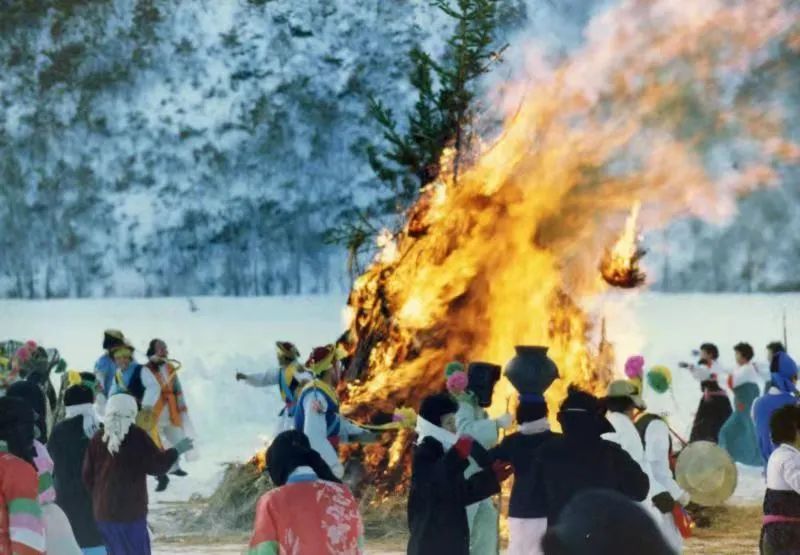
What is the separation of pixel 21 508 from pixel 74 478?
3.23m

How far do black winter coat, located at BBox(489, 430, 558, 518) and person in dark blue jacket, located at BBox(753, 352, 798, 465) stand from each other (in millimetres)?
3211

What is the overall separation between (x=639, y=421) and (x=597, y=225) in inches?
248

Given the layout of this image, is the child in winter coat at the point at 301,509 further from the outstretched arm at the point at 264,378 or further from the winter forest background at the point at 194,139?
the winter forest background at the point at 194,139

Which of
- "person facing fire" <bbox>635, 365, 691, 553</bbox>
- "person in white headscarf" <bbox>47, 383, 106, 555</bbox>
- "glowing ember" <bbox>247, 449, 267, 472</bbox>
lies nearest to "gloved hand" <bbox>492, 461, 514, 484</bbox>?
"person facing fire" <bbox>635, 365, 691, 553</bbox>

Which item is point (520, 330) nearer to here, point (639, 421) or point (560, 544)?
point (639, 421)

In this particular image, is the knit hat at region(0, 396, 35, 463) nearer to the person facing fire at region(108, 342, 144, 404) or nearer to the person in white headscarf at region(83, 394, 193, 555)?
the person in white headscarf at region(83, 394, 193, 555)

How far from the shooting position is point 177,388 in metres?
14.5

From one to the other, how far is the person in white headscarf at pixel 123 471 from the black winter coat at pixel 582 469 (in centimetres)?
210

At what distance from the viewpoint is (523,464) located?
7.64 m

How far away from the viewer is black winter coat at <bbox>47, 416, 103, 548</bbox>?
372 inches

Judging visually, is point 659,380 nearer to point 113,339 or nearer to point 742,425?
point 742,425

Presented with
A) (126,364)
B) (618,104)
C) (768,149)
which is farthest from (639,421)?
(768,149)

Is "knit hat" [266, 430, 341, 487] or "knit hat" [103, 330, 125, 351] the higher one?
"knit hat" [103, 330, 125, 351]

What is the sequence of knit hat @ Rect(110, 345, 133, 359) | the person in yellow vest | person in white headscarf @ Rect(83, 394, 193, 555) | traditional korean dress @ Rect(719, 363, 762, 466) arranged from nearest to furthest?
person in white headscarf @ Rect(83, 394, 193, 555)
knit hat @ Rect(110, 345, 133, 359)
the person in yellow vest
traditional korean dress @ Rect(719, 363, 762, 466)
